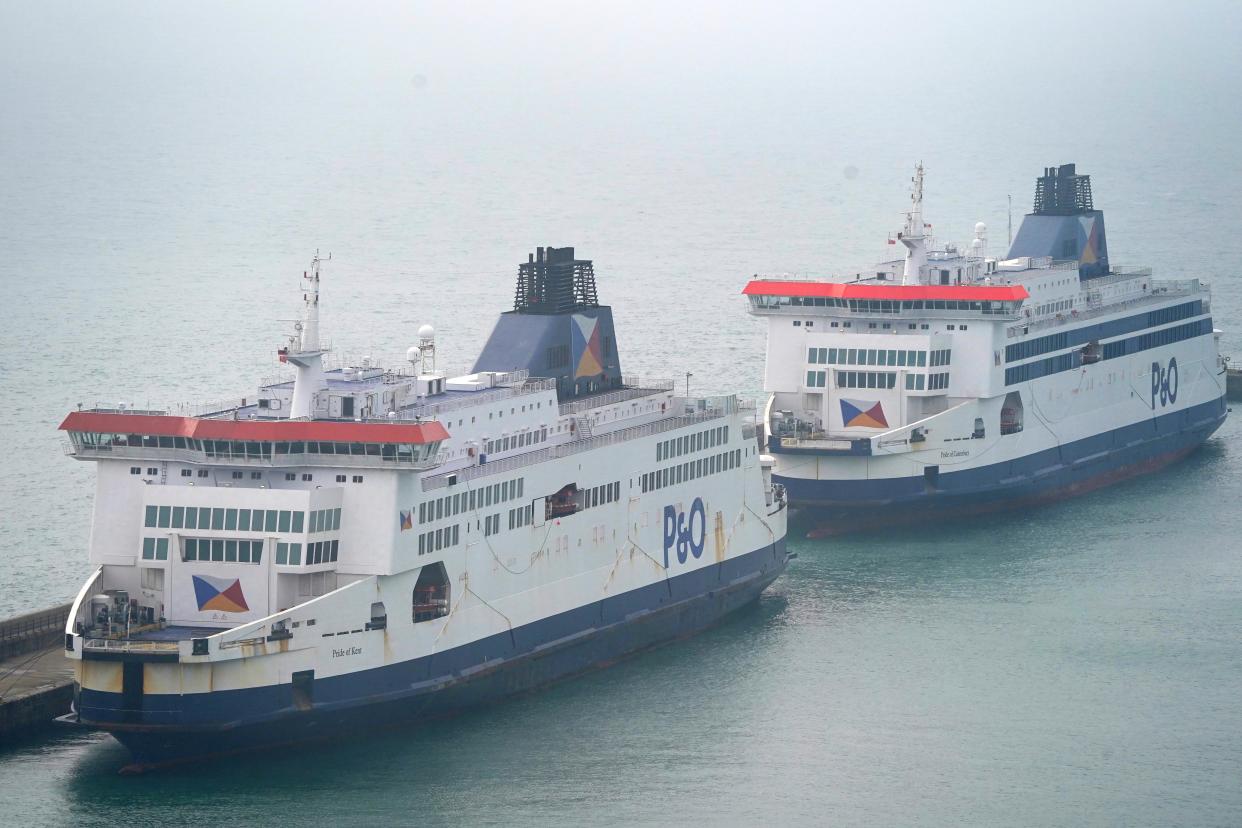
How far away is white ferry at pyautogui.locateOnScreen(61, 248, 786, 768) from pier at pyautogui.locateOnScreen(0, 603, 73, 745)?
314 cm

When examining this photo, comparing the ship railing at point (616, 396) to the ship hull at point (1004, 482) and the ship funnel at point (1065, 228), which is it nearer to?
the ship hull at point (1004, 482)

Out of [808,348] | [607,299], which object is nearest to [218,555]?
[808,348]

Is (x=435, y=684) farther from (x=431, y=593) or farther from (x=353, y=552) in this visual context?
(x=353, y=552)

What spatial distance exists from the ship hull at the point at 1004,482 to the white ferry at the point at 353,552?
1405 cm

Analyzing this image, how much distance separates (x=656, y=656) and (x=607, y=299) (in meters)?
67.1

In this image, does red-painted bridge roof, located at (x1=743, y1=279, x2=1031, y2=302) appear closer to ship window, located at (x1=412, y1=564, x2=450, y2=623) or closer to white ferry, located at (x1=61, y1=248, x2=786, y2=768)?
white ferry, located at (x1=61, y1=248, x2=786, y2=768)

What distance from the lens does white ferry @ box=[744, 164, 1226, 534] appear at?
2867 inches

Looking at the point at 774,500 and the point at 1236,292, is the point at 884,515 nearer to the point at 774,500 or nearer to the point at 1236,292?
the point at 774,500

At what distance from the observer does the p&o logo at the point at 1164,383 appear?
8569cm

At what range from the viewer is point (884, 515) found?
73.4 meters

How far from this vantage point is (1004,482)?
250 ft

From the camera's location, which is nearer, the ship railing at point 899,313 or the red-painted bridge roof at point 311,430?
the red-painted bridge roof at point 311,430

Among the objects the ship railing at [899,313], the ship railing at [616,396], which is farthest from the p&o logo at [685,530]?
the ship railing at [899,313]

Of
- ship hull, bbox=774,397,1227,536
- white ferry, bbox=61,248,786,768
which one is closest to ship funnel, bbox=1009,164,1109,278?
ship hull, bbox=774,397,1227,536
